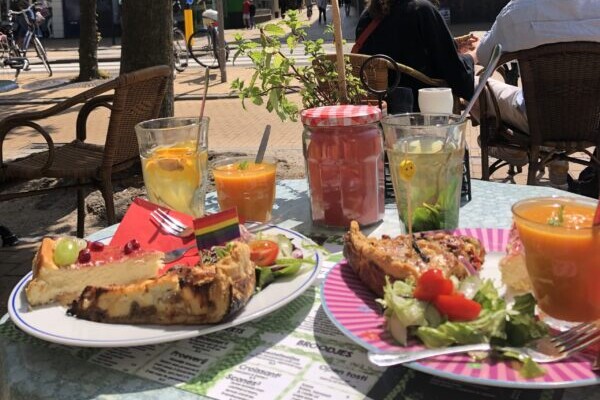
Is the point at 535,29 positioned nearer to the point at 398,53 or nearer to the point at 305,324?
the point at 398,53

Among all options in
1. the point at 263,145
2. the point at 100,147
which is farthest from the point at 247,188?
the point at 100,147

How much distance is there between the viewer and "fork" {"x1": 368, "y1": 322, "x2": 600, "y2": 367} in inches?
39.1

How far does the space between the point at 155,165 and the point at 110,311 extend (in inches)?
27.4

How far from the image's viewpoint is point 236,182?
182 centimetres

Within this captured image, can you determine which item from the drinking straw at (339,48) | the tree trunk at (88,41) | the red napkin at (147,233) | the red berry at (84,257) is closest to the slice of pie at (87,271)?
the red berry at (84,257)

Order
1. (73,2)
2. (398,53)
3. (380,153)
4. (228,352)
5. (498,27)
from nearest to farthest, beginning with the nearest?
(228,352) → (380,153) → (398,53) → (498,27) → (73,2)

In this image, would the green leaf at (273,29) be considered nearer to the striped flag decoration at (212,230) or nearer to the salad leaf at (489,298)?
the striped flag decoration at (212,230)

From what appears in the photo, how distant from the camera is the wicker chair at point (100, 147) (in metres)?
3.74

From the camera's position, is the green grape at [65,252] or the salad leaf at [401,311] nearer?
the salad leaf at [401,311]

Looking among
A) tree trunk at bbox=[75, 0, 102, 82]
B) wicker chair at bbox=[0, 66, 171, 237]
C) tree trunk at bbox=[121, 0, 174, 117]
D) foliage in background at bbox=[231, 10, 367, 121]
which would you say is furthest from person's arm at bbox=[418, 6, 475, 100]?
tree trunk at bbox=[75, 0, 102, 82]

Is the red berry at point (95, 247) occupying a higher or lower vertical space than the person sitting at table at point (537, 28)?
lower

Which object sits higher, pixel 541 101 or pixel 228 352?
pixel 541 101

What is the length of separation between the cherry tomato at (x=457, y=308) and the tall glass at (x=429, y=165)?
52 centimetres

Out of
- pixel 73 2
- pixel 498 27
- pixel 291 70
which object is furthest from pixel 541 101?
pixel 73 2
